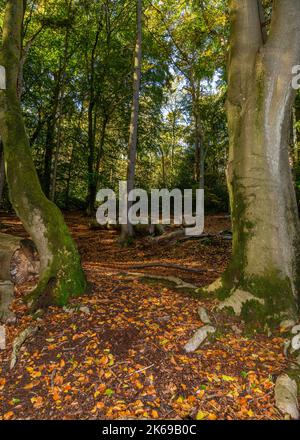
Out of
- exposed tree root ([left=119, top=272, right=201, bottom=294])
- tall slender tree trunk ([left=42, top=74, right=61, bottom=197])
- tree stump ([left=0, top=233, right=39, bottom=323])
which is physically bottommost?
exposed tree root ([left=119, top=272, right=201, bottom=294])

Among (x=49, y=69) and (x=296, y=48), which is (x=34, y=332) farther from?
(x=49, y=69)

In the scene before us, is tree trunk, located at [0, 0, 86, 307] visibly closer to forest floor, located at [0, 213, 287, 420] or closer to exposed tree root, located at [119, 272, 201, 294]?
forest floor, located at [0, 213, 287, 420]

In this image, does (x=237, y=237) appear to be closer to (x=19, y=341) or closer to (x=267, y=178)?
(x=267, y=178)

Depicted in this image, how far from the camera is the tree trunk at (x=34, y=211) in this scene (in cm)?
455

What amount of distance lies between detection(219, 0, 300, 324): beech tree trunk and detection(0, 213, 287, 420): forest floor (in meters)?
0.56

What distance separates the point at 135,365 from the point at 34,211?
2773 mm

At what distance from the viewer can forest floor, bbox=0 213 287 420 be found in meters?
2.84

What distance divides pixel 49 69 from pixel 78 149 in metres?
5.27

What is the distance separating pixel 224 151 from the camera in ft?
77.7

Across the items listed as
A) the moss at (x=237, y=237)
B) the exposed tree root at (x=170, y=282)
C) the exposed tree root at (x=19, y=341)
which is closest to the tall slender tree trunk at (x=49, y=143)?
the exposed tree root at (x=170, y=282)

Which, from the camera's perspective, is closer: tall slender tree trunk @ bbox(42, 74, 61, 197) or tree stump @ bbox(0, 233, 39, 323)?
tree stump @ bbox(0, 233, 39, 323)

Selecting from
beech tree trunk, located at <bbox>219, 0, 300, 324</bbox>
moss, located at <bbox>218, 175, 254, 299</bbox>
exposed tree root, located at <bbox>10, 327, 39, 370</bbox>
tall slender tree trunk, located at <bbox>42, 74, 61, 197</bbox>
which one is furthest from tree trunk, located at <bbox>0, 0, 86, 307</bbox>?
tall slender tree trunk, located at <bbox>42, 74, 61, 197</bbox>

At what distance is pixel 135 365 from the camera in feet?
10.8

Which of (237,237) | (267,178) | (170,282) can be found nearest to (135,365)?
(237,237)
